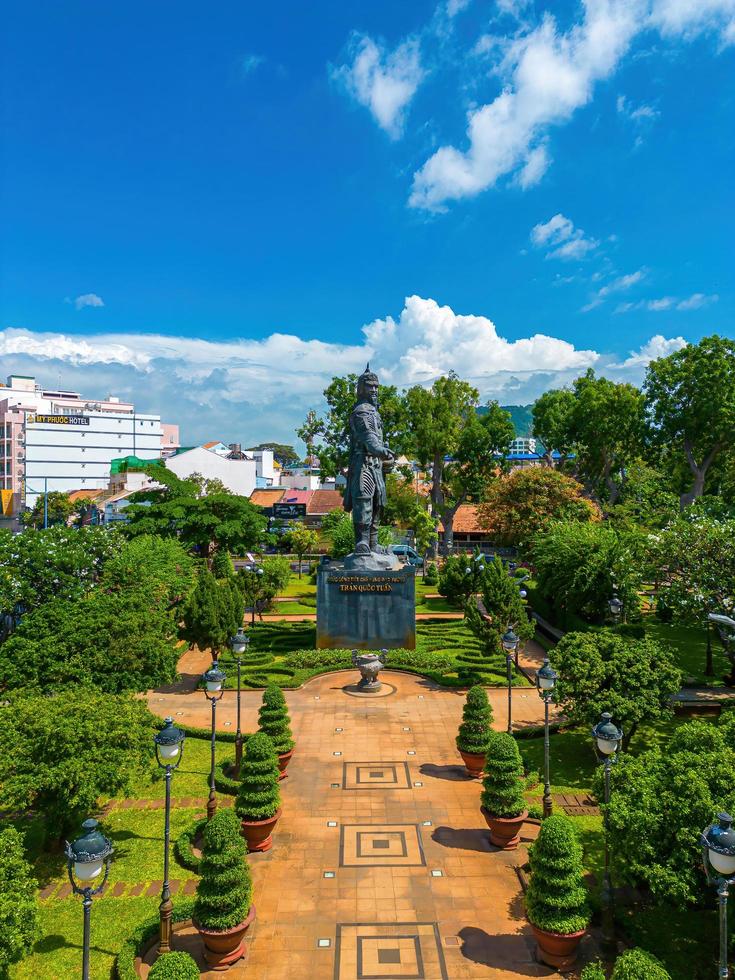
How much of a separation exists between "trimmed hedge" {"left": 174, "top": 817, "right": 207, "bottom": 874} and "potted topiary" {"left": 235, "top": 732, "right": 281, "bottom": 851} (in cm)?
110

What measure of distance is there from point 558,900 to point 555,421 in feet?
168

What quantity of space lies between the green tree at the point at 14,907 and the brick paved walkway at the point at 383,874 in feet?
9.00

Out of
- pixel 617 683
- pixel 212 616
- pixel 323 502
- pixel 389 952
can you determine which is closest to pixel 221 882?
pixel 389 952

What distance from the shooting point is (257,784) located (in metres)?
13.3

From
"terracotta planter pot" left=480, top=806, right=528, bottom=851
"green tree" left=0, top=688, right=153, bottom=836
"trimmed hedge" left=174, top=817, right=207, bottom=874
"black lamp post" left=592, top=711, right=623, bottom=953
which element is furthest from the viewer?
"terracotta planter pot" left=480, top=806, right=528, bottom=851

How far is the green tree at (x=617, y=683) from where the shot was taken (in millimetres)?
15523

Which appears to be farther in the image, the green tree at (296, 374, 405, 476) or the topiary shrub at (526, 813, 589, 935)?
the green tree at (296, 374, 405, 476)

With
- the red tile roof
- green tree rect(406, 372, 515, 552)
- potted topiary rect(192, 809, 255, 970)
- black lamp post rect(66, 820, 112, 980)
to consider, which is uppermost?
green tree rect(406, 372, 515, 552)

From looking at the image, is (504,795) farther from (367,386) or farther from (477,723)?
(367,386)

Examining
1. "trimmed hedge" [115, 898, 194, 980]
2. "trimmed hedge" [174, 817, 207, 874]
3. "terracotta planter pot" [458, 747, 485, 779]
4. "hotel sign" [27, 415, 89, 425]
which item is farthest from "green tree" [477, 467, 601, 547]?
"hotel sign" [27, 415, 89, 425]

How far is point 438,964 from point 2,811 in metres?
11.0

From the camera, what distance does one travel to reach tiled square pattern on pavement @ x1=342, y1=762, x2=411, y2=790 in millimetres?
16312

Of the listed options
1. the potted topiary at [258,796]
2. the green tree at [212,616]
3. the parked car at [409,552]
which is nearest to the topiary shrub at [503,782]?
the potted topiary at [258,796]

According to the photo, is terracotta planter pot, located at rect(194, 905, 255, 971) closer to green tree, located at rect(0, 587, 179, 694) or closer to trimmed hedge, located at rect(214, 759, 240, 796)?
trimmed hedge, located at rect(214, 759, 240, 796)
